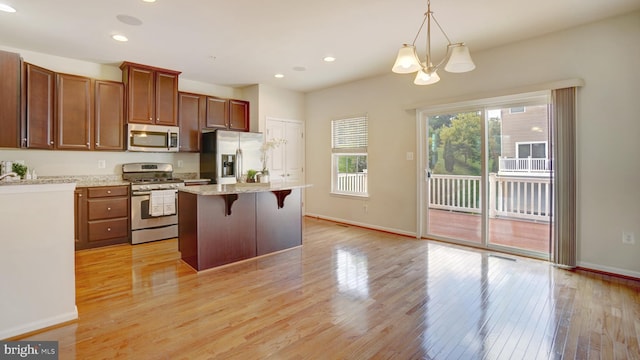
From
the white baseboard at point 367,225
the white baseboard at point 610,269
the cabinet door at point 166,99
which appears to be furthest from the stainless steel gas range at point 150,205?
the white baseboard at point 610,269

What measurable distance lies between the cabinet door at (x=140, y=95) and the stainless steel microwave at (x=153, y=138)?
117mm

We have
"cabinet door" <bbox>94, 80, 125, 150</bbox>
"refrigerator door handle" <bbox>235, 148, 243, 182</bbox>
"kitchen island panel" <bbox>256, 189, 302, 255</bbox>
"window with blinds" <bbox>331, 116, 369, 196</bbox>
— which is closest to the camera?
"kitchen island panel" <bbox>256, 189, 302, 255</bbox>

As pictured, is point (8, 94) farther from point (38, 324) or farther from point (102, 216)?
point (38, 324)

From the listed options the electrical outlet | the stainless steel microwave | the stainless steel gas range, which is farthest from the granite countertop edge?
the electrical outlet

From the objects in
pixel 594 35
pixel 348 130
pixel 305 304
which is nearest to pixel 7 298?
pixel 305 304

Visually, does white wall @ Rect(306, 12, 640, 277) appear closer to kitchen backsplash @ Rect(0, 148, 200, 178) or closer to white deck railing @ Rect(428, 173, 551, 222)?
white deck railing @ Rect(428, 173, 551, 222)

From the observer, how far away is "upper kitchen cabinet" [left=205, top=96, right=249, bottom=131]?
5.68 m

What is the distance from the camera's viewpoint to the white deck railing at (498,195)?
389cm

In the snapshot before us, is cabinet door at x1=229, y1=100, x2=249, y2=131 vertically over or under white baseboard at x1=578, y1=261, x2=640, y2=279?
over

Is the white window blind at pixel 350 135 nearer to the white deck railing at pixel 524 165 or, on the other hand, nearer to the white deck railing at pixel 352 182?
the white deck railing at pixel 352 182

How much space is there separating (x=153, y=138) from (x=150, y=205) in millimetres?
1087

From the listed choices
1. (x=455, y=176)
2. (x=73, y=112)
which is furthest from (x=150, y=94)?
(x=455, y=176)

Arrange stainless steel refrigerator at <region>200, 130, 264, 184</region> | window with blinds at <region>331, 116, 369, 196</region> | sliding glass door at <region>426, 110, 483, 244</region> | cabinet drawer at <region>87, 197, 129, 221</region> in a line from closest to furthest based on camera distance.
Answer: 1. cabinet drawer at <region>87, 197, 129, 221</region>
2. sliding glass door at <region>426, 110, 483, 244</region>
3. stainless steel refrigerator at <region>200, 130, 264, 184</region>
4. window with blinds at <region>331, 116, 369, 196</region>

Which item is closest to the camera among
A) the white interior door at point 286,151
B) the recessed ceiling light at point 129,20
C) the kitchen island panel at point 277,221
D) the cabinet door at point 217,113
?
the recessed ceiling light at point 129,20
